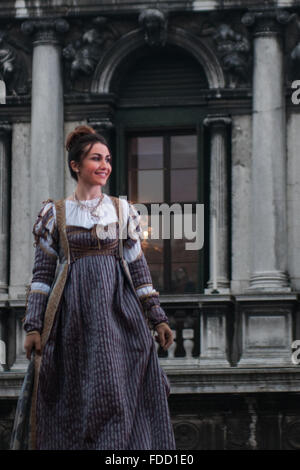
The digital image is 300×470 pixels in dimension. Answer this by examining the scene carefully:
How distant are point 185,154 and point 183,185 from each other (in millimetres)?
370

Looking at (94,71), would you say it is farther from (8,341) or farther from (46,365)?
(46,365)

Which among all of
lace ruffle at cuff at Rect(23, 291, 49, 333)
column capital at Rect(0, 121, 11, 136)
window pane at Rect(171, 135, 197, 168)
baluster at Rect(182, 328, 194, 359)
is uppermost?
column capital at Rect(0, 121, 11, 136)

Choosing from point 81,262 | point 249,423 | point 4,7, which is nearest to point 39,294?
point 81,262

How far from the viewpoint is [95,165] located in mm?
9188

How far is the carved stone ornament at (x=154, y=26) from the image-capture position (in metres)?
17.2

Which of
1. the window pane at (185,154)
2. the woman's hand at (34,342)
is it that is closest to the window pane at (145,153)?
the window pane at (185,154)

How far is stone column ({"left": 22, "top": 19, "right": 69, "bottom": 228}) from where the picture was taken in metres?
17.2

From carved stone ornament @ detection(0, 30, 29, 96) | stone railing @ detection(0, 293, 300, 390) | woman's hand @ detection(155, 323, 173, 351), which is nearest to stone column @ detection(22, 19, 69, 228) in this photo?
carved stone ornament @ detection(0, 30, 29, 96)

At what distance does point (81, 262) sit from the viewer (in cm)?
911

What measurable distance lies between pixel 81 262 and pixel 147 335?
0.59 m

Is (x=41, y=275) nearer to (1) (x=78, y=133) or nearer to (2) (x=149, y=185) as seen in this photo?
(1) (x=78, y=133)

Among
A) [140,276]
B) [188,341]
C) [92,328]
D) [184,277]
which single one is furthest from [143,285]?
[184,277]

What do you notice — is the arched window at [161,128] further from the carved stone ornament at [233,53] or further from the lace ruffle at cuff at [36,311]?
the lace ruffle at cuff at [36,311]

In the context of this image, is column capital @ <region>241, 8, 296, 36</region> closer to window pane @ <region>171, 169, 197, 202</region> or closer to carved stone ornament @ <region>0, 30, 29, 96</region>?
window pane @ <region>171, 169, 197, 202</region>
